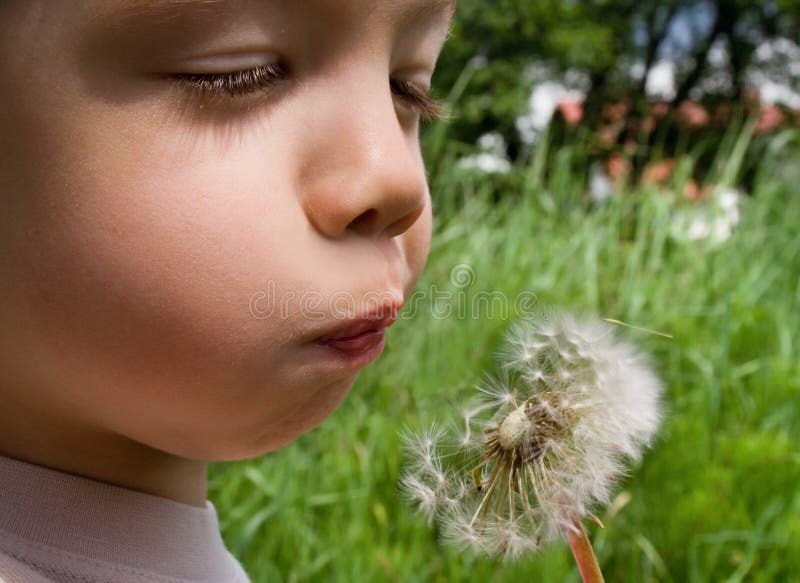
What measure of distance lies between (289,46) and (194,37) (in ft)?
0.29

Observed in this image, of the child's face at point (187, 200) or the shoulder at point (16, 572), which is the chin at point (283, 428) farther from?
the shoulder at point (16, 572)

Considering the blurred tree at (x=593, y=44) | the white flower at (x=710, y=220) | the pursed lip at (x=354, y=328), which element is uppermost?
the pursed lip at (x=354, y=328)

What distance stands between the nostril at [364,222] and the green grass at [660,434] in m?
0.28

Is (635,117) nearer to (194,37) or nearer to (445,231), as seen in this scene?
(445,231)

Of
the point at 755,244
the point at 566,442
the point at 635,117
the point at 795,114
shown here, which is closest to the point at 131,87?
the point at 566,442

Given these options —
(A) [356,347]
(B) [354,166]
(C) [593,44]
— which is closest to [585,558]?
(A) [356,347]

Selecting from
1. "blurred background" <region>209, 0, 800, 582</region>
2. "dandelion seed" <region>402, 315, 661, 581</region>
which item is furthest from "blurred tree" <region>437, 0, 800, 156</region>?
"dandelion seed" <region>402, 315, 661, 581</region>

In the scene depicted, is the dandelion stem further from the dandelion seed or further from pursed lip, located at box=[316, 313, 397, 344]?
pursed lip, located at box=[316, 313, 397, 344]

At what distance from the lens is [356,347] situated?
0.98 m

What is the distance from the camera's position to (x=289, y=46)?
888 millimetres

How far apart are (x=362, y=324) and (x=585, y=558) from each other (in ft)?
1.02

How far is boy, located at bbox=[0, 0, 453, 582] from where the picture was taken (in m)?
0.84

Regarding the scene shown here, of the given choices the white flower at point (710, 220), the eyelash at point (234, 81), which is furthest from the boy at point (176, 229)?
the white flower at point (710, 220)

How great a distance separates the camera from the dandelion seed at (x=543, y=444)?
0.91 meters
